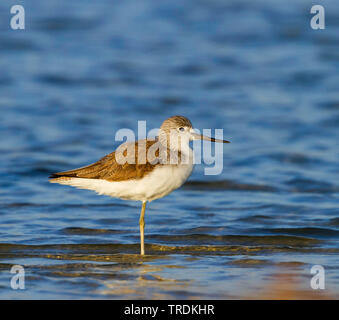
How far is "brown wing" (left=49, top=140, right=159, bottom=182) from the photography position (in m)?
8.51

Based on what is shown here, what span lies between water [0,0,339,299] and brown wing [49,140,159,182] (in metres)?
1.02

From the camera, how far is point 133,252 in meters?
9.16

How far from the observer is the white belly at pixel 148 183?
8.49m

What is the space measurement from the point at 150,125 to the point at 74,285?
29.0ft

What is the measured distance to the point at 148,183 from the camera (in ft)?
28.0

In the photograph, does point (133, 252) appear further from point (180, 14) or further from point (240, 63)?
point (180, 14)
